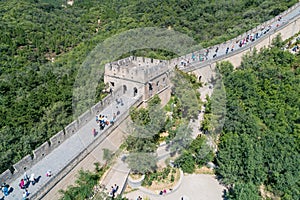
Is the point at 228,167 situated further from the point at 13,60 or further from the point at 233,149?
the point at 13,60

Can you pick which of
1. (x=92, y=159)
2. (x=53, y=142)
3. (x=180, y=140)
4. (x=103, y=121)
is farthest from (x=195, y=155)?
(x=53, y=142)

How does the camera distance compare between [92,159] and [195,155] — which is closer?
[92,159]

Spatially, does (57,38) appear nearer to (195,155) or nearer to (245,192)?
(195,155)

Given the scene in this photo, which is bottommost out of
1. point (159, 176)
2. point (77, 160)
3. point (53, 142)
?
point (159, 176)

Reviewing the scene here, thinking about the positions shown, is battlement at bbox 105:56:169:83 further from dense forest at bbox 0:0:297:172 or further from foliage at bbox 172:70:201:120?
→ dense forest at bbox 0:0:297:172

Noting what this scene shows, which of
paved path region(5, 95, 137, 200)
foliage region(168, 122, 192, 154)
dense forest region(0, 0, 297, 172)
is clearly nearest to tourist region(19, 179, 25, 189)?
paved path region(5, 95, 137, 200)

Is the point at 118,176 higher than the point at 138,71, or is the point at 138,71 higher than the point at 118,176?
the point at 138,71

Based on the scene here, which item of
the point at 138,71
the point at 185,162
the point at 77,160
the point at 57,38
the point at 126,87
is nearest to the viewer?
the point at 77,160

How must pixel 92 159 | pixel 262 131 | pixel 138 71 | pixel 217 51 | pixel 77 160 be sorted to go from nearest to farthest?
1. pixel 77 160
2. pixel 92 159
3. pixel 138 71
4. pixel 262 131
5. pixel 217 51
